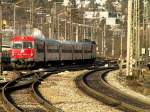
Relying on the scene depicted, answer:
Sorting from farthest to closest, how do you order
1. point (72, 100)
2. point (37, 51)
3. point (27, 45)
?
point (37, 51), point (27, 45), point (72, 100)

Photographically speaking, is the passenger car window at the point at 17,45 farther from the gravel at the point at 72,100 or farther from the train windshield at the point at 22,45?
the gravel at the point at 72,100

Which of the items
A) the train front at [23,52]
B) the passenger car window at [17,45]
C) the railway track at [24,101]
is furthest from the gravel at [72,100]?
the passenger car window at [17,45]

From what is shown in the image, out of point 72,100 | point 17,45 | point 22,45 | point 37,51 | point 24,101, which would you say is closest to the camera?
point 24,101

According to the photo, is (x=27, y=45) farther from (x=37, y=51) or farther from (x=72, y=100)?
(x=72, y=100)

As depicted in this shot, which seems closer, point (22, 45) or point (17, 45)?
point (22, 45)

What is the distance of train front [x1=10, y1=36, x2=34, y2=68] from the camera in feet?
140

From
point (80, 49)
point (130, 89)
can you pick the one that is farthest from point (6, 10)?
point (130, 89)

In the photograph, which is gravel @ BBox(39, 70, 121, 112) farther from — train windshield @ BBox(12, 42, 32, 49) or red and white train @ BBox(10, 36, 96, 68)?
train windshield @ BBox(12, 42, 32, 49)

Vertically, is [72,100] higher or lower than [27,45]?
lower

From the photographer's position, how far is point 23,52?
43.2 m

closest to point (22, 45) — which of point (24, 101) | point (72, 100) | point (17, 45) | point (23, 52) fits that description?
point (17, 45)

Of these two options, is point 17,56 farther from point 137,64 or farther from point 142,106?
point 142,106

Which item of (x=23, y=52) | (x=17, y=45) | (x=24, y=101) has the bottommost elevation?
(x=23, y=52)

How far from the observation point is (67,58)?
5512cm
